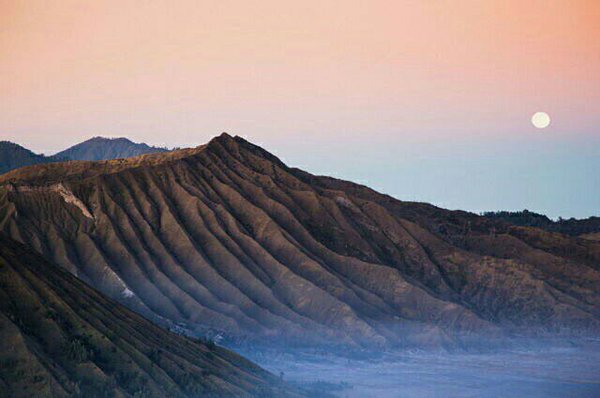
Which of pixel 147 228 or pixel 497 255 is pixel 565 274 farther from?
pixel 147 228

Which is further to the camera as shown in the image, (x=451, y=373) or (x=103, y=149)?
(x=103, y=149)

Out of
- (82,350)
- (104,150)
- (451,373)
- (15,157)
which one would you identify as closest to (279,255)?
(451,373)

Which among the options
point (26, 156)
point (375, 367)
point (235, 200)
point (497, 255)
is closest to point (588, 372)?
point (375, 367)

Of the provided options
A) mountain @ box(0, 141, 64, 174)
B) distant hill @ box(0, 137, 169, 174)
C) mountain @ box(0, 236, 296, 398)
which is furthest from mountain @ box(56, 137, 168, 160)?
mountain @ box(0, 236, 296, 398)

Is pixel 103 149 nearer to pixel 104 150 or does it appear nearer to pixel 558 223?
pixel 104 150

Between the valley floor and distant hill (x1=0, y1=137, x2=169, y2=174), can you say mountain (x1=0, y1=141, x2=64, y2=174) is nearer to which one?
distant hill (x1=0, y1=137, x2=169, y2=174)
